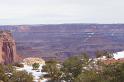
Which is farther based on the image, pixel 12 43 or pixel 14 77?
pixel 12 43

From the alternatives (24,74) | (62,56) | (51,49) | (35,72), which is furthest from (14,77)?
(51,49)

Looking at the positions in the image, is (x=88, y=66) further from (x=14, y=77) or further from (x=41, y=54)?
(x=41, y=54)

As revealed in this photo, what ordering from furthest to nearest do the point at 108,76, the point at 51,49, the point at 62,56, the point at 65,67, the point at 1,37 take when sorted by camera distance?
the point at 51,49 → the point at 62,56 → the point at 1,37 → the point at 65,67 → the point at 108,76

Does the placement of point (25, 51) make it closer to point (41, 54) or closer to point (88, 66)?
point (41, 54)

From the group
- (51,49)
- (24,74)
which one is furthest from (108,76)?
(51,49)

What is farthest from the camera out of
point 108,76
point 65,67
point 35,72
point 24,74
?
point 35,72

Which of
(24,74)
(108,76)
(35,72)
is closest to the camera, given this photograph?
(108,76)
